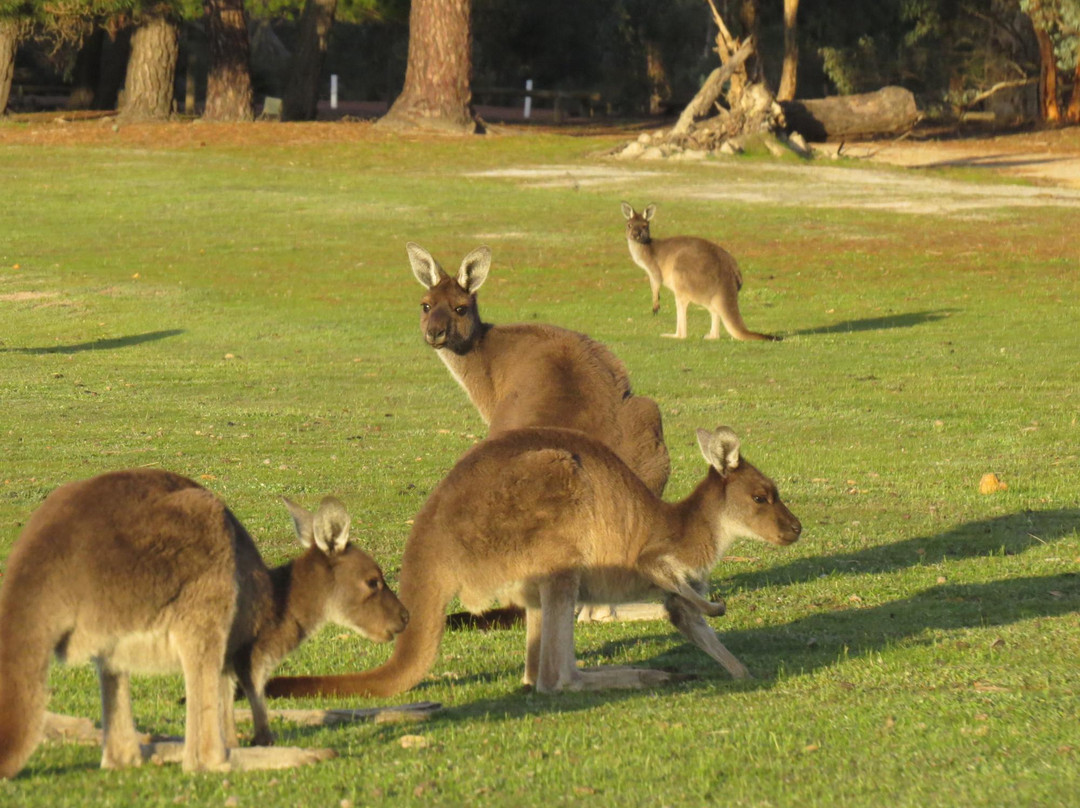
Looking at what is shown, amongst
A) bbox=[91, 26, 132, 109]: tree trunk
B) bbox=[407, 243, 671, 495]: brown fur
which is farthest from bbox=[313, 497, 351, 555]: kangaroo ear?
bbox=[91, 26, 132, 109]: tree trunk

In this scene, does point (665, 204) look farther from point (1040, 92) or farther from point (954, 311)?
point (1040, 92)

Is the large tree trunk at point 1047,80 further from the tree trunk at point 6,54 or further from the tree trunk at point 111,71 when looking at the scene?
the tree trunk at point 6,54

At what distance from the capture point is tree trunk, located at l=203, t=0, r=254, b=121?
35.7 m

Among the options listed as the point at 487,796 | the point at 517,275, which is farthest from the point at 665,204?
the point at 487,796

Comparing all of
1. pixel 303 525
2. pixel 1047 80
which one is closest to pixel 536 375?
pixel 303 525

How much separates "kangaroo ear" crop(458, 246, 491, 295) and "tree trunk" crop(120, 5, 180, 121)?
2843cm

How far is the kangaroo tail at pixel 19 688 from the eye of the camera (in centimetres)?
421

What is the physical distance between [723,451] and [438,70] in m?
30.2

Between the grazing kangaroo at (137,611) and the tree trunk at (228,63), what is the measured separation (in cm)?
3252

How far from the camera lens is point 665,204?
95.2ft

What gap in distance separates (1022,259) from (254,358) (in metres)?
12.2

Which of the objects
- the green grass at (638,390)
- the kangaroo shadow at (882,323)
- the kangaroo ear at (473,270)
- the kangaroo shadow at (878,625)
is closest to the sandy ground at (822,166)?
the green grass at (638,390)

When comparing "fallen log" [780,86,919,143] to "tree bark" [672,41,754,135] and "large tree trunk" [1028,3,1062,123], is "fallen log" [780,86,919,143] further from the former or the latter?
"large tree trunk" [1028,3,1062,123]

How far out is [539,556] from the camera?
5695mm
